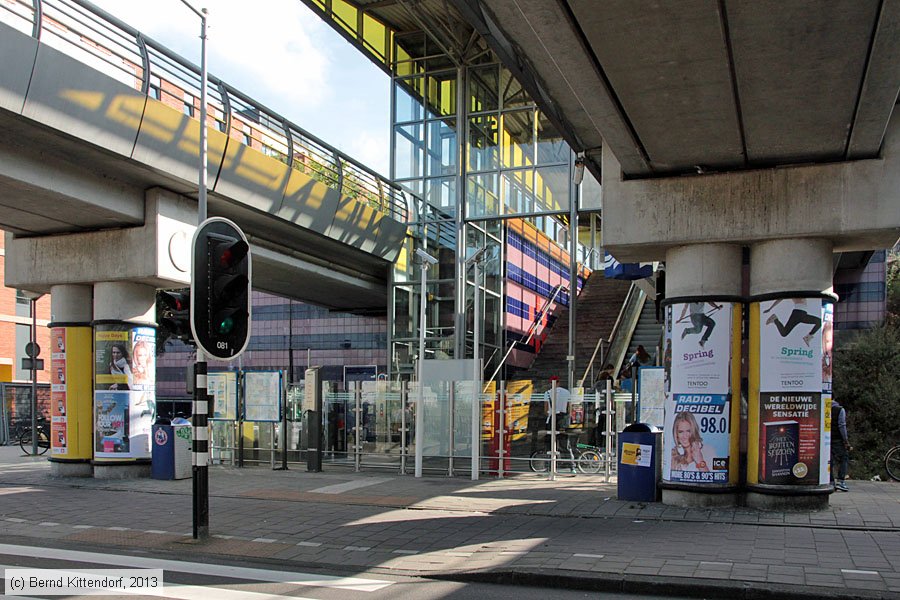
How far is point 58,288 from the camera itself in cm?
1716

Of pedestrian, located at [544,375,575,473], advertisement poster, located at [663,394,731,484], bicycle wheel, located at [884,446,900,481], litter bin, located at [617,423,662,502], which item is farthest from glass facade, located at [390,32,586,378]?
advertisement poster, located at [663,394,731,484]

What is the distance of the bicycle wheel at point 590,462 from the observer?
53.7ft

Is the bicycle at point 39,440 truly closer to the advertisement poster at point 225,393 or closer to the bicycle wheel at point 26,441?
the bicycle wheel at point 26,441

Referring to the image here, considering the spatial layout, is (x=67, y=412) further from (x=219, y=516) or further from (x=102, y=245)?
(x=219, y=516)

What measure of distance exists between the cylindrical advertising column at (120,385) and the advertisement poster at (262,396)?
229 cm

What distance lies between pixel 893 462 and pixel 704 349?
7.59m

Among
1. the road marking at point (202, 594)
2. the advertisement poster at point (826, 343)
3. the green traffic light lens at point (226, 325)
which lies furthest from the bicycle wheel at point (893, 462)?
the road marking at point (202, 594)

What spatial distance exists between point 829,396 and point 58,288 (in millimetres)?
14360

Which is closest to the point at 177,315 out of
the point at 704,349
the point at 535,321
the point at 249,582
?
the point at 249,582

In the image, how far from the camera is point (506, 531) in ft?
33.8

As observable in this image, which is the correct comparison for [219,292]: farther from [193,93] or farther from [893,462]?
[893,462]

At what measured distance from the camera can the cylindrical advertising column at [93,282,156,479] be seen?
16.5m

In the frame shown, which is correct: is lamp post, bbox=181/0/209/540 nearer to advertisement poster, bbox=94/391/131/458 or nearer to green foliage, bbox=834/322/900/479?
advertisement poster, bbox=94/391/131/458

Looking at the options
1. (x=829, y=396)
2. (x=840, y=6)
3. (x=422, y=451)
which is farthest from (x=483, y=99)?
(x=840, y=6)
